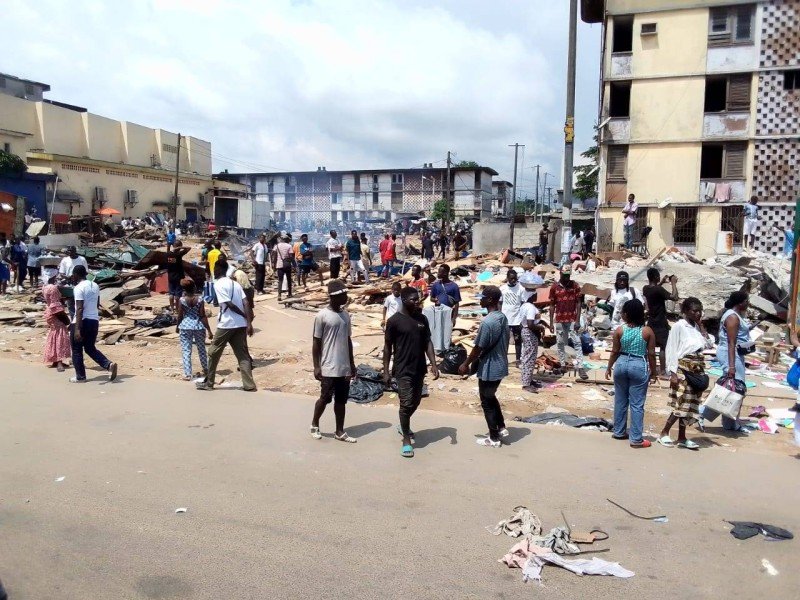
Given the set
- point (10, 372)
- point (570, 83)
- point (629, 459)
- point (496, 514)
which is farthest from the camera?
point (570, 83)

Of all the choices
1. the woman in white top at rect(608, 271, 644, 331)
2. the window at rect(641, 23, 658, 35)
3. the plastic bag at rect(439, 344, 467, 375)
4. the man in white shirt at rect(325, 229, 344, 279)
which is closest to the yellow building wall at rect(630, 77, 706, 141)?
the window at rect(641, 23, 658, 35)

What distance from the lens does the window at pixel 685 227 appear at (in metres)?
24.7

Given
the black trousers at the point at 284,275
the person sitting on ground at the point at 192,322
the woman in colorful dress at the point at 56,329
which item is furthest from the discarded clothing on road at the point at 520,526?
the black trousers at the point at 284,275

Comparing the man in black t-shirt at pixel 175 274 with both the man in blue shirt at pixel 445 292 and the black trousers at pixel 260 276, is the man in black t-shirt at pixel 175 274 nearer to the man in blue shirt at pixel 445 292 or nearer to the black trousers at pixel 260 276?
the black trousers at pixel 260 276

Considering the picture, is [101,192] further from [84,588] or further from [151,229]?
[84,588]

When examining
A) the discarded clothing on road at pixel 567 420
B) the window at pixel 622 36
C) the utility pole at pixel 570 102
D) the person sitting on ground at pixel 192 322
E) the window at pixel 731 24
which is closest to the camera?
the discarded clothing on road at pixel 567 420

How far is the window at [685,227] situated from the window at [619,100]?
4.49 metres

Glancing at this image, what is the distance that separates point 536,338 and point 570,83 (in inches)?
384

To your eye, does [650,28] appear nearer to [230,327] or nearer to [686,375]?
[686,375]

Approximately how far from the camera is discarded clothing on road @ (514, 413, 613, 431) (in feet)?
22.8

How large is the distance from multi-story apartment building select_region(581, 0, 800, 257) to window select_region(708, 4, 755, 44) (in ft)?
0.12

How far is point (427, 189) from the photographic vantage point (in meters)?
63.1

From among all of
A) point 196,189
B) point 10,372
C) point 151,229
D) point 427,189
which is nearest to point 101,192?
point 151,229

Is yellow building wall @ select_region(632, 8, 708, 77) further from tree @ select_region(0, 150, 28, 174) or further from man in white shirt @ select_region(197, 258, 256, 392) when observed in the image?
tree @ select_region(0, 150, 28, 174)
